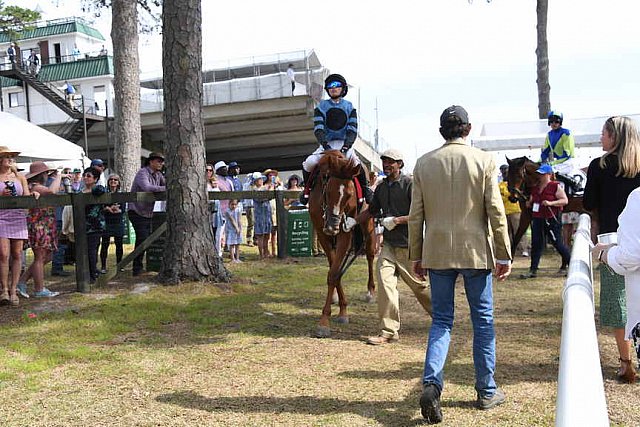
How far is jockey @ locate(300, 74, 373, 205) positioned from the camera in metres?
8.38

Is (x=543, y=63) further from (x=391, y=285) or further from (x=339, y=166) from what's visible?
(x=391, y=285)

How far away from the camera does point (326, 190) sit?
719 centimetres

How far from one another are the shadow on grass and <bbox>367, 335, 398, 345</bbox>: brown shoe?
152 cm

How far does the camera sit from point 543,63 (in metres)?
20.8

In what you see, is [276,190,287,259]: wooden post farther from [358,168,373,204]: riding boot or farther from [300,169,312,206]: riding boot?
[358,168,373,204]: riding boot

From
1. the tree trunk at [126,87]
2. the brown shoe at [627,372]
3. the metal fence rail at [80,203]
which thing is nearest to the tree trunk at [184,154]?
the metal fence rail at [80,203]

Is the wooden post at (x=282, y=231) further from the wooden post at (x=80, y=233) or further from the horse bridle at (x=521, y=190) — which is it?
the wooden post at (x=80, y=233)

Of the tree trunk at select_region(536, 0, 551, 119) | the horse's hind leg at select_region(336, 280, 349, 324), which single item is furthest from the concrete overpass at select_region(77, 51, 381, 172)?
the horse's hind leg at select_region(336, 280, 349, 324)

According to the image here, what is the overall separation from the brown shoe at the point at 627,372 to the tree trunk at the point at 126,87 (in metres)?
13.3

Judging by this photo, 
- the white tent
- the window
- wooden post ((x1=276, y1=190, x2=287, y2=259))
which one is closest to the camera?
the white tent

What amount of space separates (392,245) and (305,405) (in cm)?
257

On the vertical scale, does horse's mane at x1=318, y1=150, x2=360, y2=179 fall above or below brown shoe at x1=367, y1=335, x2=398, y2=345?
above

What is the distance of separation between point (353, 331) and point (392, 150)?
2111mm

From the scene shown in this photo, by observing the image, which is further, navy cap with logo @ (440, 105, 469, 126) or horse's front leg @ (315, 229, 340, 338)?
horse's front leg @ (315, 229, 340, 338)
